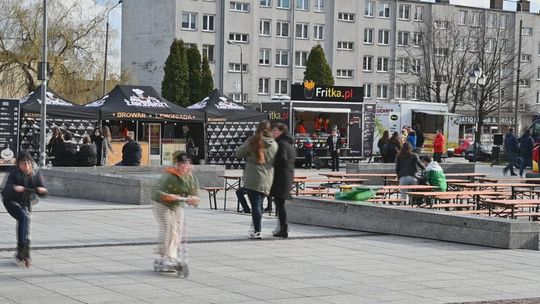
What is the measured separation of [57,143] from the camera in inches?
1203

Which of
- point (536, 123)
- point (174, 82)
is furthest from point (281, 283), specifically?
point (174, 82)

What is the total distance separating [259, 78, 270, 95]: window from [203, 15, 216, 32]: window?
20.1ft

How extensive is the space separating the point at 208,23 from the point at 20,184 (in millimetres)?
67404

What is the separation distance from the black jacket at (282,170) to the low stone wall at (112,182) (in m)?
5.53

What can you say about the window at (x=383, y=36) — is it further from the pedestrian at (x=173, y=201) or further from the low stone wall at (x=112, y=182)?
the pedestrian at (x=173, y=201)

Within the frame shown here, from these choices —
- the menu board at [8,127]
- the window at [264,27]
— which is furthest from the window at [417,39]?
the menu board at [8,127]

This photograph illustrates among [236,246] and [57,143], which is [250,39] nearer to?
[57,143]

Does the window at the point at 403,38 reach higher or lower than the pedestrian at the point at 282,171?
higher

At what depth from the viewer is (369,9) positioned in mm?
87938

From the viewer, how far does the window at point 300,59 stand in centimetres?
8394

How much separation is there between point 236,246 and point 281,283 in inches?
130

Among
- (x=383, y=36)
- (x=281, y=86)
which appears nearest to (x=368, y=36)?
(x=383, y=36)

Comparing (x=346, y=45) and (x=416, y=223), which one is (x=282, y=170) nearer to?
(x=416, y=223)

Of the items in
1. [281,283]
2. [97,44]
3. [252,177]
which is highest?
[97,44]
